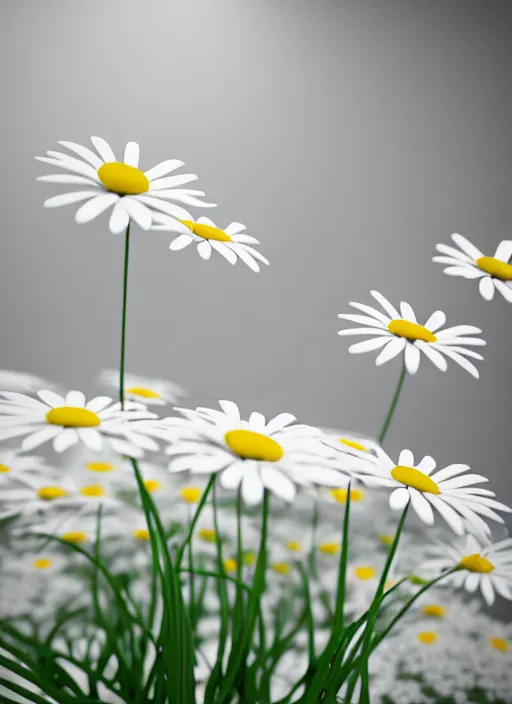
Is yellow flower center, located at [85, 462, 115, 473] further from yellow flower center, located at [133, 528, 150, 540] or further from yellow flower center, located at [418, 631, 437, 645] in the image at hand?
yellow flower center, located at [418, 631, 437, 645]

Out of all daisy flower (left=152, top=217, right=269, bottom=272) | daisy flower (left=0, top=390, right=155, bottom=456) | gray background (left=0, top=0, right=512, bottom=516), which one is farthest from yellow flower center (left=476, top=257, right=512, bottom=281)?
gray background (left=0, top=0, right=512, bottom=516)

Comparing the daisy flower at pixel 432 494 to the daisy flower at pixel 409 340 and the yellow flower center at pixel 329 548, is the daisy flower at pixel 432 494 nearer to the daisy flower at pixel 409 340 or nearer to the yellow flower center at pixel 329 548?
the daisy flower at pixel 409 340

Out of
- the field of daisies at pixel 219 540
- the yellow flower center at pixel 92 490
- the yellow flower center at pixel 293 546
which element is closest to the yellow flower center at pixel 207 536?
the field of daisies at pixel 219 540

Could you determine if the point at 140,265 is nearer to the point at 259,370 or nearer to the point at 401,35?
the point at 259,370

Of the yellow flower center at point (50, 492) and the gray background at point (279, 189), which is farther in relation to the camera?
the gray background at point (279, 189)

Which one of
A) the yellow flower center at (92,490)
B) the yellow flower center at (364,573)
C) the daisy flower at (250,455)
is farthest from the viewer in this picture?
the yellow flower center at (364,573)

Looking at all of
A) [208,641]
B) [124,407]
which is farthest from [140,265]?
[124,407]
